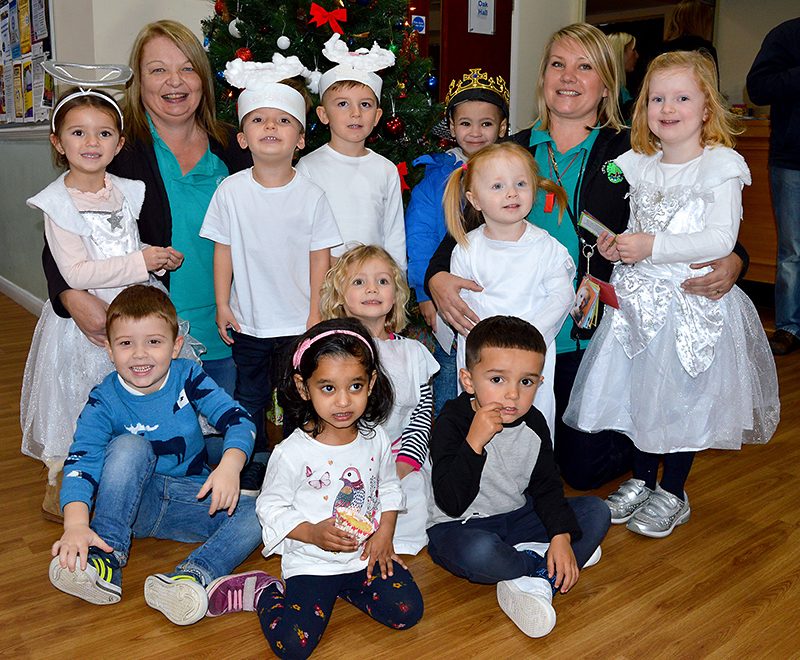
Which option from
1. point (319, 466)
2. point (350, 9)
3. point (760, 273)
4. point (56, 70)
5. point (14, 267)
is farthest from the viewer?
point (14, 267)

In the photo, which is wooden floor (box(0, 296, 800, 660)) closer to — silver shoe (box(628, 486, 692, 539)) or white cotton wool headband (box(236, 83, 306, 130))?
silver shoe (box(628, 486, 692, 539))

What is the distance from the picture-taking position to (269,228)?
7.86ft

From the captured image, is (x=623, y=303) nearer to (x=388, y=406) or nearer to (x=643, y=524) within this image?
(x=643, y=524)

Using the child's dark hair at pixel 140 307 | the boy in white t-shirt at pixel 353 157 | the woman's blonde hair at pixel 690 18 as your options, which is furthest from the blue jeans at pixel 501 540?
the woman's blonde hair at pixel 690 18

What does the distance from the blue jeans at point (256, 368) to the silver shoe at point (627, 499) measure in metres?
1.13

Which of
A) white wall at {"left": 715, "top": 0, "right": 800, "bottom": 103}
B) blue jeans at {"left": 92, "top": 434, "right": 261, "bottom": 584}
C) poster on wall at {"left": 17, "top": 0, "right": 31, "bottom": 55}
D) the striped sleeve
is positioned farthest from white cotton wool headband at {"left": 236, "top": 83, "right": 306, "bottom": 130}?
white wall at {"left": 715, "top": 0, "right": 800, "bottom": 103}

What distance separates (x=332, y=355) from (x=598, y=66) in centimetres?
138

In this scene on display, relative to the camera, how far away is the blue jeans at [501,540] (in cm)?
188

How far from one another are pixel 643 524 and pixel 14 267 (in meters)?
5.03

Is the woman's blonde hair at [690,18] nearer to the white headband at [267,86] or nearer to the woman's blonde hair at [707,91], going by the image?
the woman's blonde hair at [707,91]

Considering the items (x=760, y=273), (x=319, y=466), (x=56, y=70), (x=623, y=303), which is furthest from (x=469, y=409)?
(x=760, y=273)

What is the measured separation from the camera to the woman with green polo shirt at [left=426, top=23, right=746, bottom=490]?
8.06 feet

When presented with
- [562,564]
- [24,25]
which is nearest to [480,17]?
[24,25]

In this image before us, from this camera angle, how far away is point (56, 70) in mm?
2426
